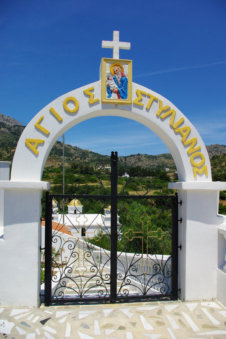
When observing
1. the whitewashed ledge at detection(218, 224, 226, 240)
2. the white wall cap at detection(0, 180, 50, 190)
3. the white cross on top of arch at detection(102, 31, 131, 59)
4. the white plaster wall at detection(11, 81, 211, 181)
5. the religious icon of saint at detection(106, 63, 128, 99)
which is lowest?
the whitewashed ledge at detection(218, 224, 226, 240)

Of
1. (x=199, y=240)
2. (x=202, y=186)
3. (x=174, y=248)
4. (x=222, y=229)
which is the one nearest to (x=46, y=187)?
(x=174, y=248)

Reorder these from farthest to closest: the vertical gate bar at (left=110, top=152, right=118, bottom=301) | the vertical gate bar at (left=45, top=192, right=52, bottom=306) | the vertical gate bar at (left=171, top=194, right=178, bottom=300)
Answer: the vertical gate bar at (left=171, top=194, right=178, bottom=300) → the vertical gate bar at (left=110, top=152, right=118, bottom=301) → the vertical gate bar at (left=45, top=192, right=52, bottom=306)

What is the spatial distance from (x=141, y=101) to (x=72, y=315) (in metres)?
4.21

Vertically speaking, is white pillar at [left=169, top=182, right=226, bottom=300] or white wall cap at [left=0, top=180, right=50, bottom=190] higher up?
white wall cap at [left=0, top=180, right=50, bottom=190]

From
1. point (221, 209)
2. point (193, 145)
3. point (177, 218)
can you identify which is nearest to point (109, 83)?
point (193, 145)

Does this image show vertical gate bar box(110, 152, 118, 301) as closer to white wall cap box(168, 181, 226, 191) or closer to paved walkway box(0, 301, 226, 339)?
paved walkway box(0, 301, 226, 339)

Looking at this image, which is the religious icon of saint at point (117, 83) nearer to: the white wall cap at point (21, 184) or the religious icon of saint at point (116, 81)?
the religious icon of saint at point (116, 81)

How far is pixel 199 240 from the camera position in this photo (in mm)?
5195

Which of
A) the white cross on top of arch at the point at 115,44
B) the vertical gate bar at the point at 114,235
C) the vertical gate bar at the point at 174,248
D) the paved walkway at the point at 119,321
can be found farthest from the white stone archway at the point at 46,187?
the vertical gate bar at the point at 114,235

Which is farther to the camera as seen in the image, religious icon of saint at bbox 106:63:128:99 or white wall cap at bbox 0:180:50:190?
religious icon of saint at bbox 106:63:128:99

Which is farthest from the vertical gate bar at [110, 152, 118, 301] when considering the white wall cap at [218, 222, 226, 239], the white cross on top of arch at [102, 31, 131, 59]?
the white cross on top of arch at [102, 31, 131, 59]

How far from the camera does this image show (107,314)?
4.62m

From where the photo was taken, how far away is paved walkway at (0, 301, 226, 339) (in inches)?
159

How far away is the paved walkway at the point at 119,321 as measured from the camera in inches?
159
